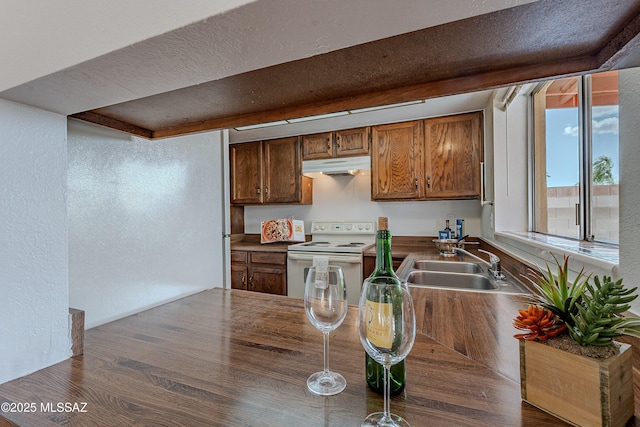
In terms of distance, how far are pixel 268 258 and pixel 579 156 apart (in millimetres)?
2615

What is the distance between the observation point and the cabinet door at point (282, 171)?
3.23m

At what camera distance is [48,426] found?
1.70 ft

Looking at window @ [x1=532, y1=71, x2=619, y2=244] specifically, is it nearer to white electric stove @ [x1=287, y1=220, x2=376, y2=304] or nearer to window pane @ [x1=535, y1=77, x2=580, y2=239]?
window pane @ [x1=535, y1=77, x2=580, y2=239]

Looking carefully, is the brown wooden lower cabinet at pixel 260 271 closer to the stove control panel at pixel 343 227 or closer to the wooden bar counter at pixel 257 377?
the stove control panel at pixel 343 227

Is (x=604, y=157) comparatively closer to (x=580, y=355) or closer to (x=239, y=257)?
(x=580, y=355)

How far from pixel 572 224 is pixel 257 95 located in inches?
67.3

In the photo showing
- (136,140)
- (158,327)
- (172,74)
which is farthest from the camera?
(136,140)

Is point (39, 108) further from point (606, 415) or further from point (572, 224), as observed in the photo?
point (572, 224)

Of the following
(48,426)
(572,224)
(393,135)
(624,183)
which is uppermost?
(393,135)

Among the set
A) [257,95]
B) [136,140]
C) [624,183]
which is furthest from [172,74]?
[624,183]

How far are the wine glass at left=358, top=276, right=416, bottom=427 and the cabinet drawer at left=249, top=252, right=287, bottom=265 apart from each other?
2539 mm

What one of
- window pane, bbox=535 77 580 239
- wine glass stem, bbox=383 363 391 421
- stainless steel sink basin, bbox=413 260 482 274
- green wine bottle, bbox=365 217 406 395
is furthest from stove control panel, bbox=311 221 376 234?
wine glass stem, bbox=383 363 391 421

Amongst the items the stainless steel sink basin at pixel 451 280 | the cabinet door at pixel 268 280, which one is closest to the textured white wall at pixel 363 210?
the cabinet door at pixel 268 280

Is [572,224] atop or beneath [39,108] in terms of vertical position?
beneath
